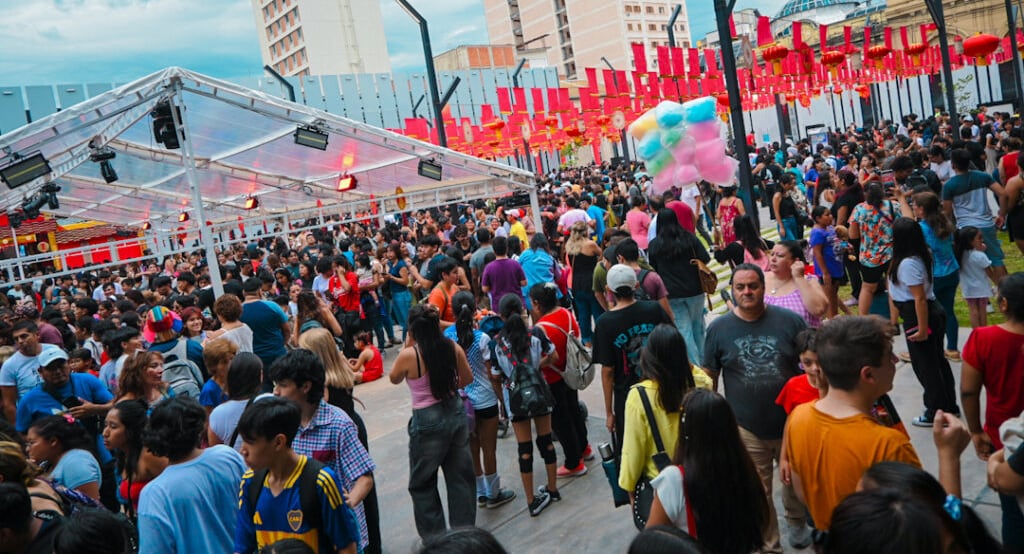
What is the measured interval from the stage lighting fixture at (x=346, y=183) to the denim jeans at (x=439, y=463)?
36.9ft

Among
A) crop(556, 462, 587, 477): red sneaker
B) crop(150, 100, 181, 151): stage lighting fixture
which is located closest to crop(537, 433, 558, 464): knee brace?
crop(556, 462, 587, 477): red sneaker

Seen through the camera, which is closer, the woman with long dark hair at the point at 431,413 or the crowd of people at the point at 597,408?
the crowd of people at the point at 597,408

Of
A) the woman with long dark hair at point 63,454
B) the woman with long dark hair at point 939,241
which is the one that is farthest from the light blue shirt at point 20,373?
the woman with long dark hair at point 939,241

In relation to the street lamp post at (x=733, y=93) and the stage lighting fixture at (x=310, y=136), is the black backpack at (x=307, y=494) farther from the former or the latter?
the stage lighting fixture at (x=310, y=136)

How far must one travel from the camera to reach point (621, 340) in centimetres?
458

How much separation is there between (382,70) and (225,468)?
92533 mm

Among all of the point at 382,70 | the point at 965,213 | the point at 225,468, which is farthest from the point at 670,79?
the point at 382,70

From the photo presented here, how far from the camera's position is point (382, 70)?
91125mm

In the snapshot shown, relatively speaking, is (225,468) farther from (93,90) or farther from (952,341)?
(93,90)

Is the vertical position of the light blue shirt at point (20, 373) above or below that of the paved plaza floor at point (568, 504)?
above

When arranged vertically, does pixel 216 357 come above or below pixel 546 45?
below

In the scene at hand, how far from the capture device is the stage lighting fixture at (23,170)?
9.27 metres

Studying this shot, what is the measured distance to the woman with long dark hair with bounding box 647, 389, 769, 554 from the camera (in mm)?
2639

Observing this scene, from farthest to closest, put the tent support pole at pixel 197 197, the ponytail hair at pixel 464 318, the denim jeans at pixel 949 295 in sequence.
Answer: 1. the tent support pole at pixel 197 197
2. the denim jeans at pixel 949 295
3. the ponytail hair at pixel 464 318
